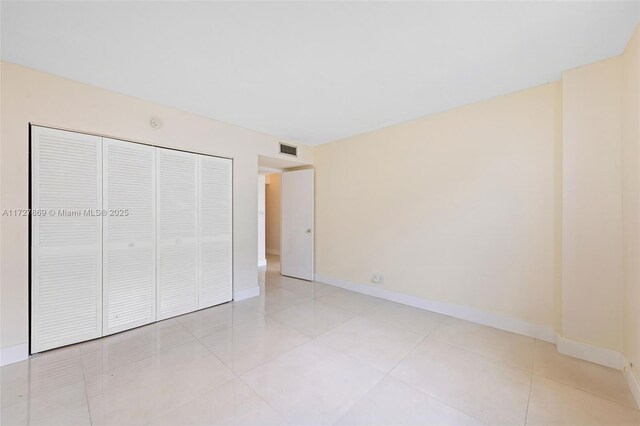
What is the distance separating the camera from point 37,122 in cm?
206

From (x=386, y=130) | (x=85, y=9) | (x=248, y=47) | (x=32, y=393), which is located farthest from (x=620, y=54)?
(x=32, y=393)

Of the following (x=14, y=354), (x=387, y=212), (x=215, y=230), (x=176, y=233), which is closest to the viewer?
(x=14, y=354)

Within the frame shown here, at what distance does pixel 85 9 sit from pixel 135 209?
5.69 ft

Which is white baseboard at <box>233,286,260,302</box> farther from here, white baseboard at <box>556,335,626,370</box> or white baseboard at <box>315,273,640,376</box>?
white baseboard at <box>556,335,626,370</box>

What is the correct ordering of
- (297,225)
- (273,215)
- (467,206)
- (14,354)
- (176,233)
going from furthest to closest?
(273,215) < (297,225) < (176,233) < (467,206) < (14,354)

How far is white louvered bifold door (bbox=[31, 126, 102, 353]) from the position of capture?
6.77 ft

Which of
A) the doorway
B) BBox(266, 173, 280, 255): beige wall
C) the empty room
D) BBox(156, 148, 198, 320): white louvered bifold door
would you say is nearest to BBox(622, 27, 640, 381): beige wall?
the empty room

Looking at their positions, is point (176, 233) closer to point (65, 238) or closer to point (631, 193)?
point (65, 238)

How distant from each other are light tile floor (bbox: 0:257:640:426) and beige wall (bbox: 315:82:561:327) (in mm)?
500

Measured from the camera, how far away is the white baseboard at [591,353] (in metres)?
1.88

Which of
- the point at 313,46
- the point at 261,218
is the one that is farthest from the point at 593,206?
the point at 261,218

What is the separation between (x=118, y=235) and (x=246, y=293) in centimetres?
172

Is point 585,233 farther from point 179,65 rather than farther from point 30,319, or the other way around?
point 30,319

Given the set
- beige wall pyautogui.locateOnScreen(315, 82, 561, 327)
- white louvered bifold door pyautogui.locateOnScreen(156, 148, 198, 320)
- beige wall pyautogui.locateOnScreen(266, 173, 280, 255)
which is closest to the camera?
beige wall pyautogui.locateOnScreen(315, 82, 561, 327)
